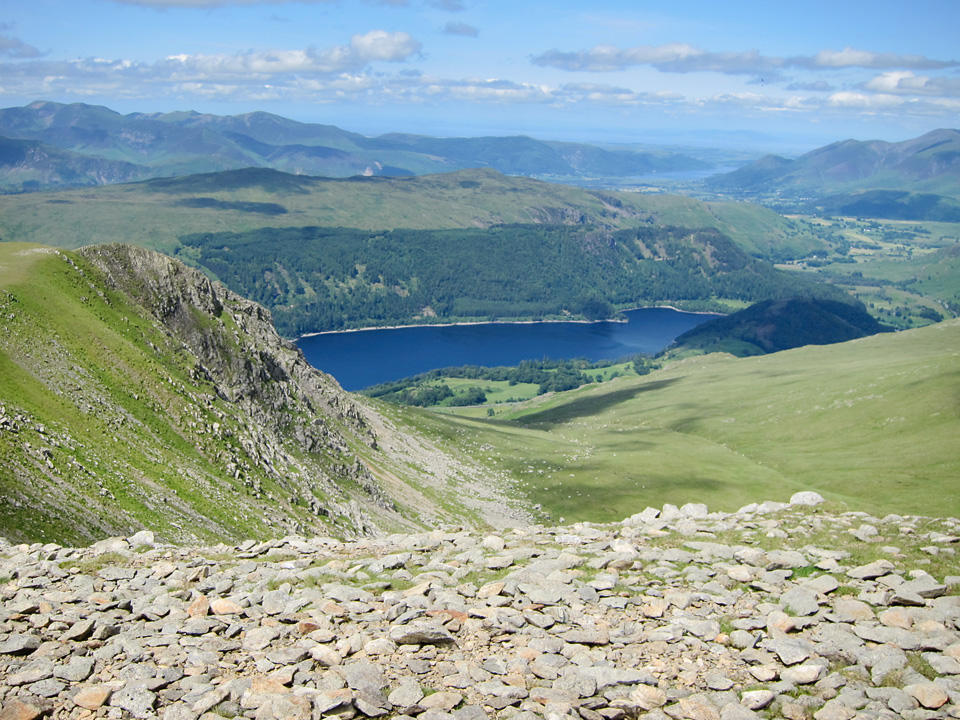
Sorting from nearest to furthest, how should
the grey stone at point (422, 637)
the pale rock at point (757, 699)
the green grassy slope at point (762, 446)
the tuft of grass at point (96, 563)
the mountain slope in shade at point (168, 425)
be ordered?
the pale rock at point (757, 699) < the grey stone at point (422, 637) < the tuft of grass at point (96, 563) < the mountain slope in shade at point (168, 425) < the green grassy slope at point (762, 446)

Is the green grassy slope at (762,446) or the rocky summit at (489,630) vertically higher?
the rocky summit at (489,630)

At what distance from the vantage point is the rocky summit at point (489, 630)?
1694 cm

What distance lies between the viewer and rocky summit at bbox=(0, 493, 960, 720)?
16938mm

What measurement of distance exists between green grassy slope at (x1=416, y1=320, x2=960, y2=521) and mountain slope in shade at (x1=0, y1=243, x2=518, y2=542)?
19.0m

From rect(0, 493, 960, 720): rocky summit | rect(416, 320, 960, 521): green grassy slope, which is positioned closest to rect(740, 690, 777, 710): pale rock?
rect(0, 493, 960, 720): rocky summit

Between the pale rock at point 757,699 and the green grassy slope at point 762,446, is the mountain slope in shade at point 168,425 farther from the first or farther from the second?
the pale rock at point 757,699

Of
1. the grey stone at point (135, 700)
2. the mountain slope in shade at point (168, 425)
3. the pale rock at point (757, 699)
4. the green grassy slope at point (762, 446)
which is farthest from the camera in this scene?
the green grassy slope at point (762, 446)

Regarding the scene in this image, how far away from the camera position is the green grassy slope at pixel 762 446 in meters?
104

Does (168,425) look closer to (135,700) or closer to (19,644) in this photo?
(19,644)

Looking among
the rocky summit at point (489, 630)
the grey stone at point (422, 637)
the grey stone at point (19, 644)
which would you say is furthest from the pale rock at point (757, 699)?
the grey stone at point (19, 644)

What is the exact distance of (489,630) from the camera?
66.9 ft

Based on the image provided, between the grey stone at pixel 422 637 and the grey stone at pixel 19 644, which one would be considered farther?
the grey stone at pixel 422 637

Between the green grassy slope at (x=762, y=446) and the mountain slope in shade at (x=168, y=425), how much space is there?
1903 centimetres

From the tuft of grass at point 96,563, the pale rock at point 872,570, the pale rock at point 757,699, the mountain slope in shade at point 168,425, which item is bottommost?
the mountain slope in shade at point 168,425
